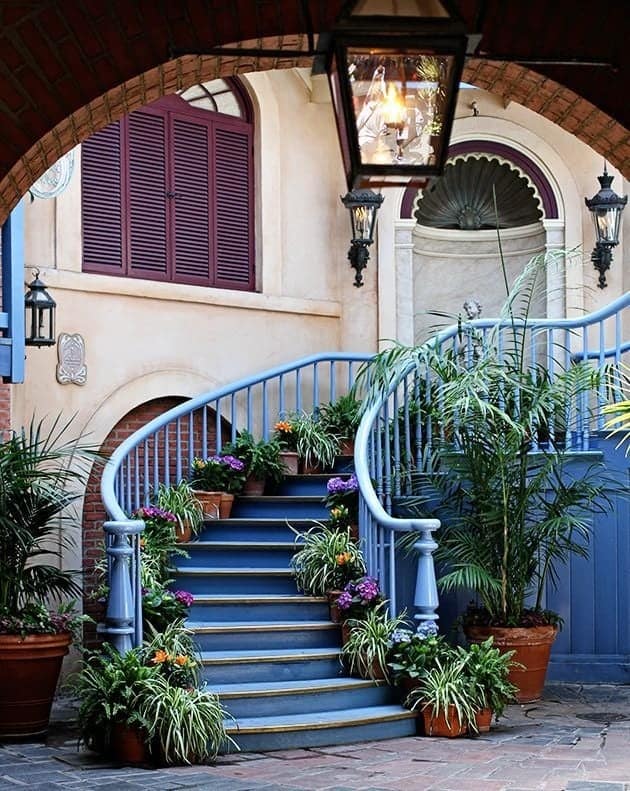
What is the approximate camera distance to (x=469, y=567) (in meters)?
7.98

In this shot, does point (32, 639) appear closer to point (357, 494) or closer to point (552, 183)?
point (357, 494)

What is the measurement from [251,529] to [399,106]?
6251mm

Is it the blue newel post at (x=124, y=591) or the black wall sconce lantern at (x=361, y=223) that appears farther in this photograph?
the black wall sconce lantern at (x=361, y=223)

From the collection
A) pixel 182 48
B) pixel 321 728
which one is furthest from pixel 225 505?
pixel 182 48

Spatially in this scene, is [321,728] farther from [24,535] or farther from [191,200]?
[191,200]

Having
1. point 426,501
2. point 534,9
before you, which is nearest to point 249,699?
point 426,501

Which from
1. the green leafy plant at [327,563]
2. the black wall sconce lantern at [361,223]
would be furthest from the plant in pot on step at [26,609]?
the black wall sconce lantern at [361,223]

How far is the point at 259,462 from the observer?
9.79m

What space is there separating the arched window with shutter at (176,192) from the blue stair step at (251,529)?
234cm

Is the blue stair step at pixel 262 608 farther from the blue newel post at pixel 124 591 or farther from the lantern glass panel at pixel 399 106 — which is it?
the lantern glass panel at pixel 399 106

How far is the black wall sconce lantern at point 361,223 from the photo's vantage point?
11094 mm

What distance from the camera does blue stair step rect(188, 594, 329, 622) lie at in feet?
27.0

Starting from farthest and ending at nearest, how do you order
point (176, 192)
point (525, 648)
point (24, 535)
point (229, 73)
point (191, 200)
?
point (191, 200), point (176, 192), point (525, 648), point (24, 535), point (229, 73)

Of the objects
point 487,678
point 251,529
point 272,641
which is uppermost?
point 251,529
